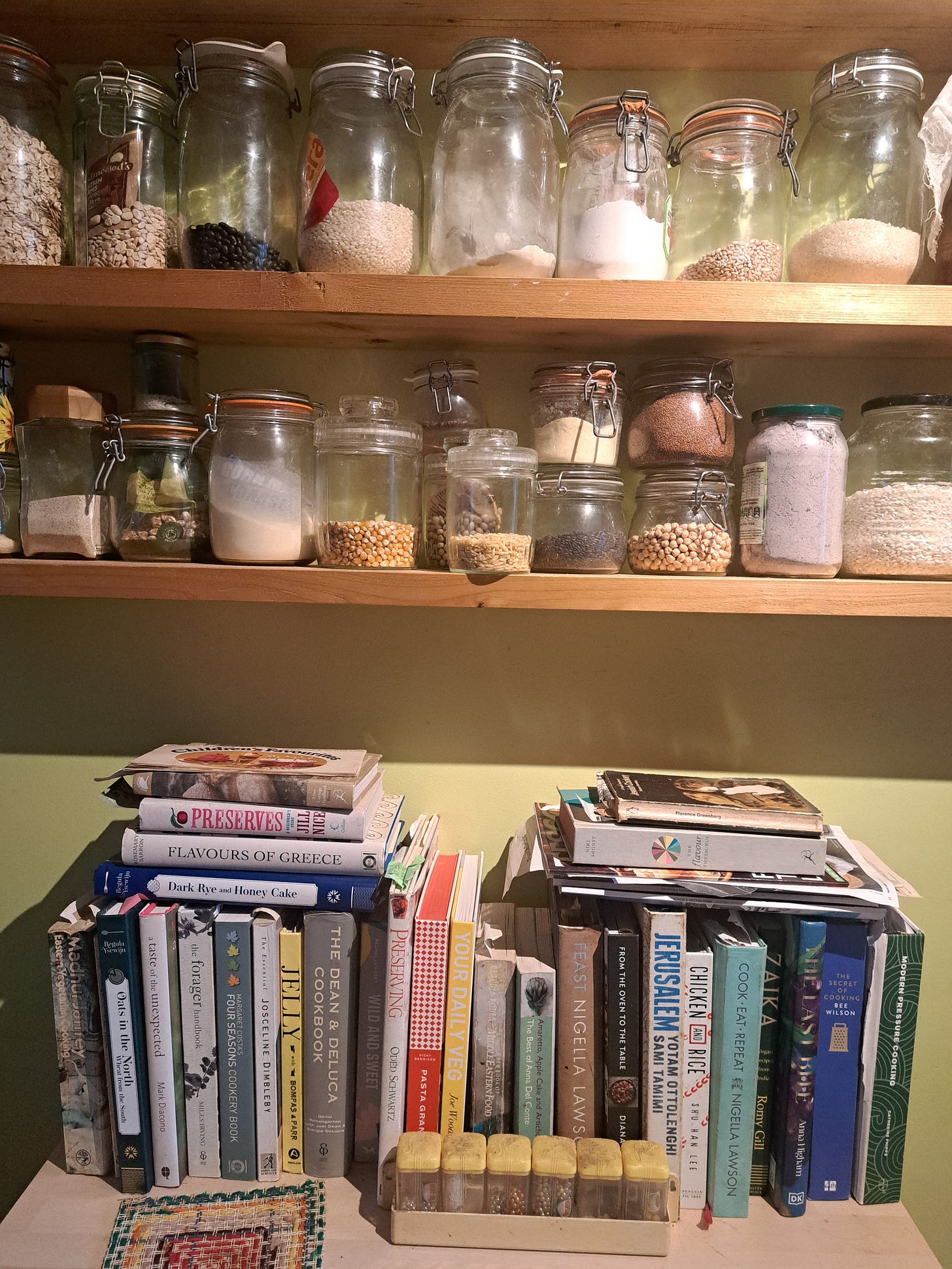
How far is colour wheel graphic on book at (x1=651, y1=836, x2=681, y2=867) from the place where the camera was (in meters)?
0.91

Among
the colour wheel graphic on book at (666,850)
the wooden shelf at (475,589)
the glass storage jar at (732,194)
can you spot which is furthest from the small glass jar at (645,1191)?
the glass storage jar at (732,194)

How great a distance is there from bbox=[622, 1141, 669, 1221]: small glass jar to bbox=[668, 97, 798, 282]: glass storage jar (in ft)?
3.03

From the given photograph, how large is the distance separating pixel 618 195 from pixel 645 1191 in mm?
1034

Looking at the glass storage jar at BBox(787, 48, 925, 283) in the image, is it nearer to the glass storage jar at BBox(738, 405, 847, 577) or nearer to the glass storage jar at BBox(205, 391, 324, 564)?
the glass storage jar at BBox(738, 405, 847, 577)

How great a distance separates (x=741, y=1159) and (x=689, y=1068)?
116 mm

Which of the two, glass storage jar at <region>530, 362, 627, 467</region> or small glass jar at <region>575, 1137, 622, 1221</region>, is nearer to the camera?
small glass jar at <region>575, 1137, 622, 1221</region>

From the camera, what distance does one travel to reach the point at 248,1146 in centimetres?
93

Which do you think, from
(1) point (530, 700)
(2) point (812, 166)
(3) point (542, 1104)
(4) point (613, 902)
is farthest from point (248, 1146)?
(2) point (812, 166)

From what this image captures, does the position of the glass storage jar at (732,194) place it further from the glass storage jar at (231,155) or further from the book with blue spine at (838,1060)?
the book with blue spine at (838,1060)

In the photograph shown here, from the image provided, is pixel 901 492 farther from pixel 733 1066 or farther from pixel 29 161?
pixel 29 161

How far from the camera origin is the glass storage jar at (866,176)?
2.85ft

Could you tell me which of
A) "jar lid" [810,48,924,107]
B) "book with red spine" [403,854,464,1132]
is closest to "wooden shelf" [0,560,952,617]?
"book with red spine" [403,854,464,1132]

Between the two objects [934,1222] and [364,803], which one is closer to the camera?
[364,803]

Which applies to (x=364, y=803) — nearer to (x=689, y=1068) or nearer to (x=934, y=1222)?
(x=689, y=1068)
